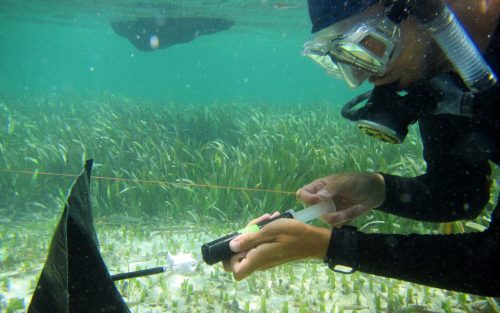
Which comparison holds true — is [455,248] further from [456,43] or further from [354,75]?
[354,75]

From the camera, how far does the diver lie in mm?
1624

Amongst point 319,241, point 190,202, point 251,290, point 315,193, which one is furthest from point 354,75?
point 190,202

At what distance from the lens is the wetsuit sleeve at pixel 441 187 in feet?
8.48

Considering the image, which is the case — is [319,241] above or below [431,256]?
above

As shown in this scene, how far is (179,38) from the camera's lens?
19.2m

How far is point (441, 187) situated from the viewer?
2.65 metres

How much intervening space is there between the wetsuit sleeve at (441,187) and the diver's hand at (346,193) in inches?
5.3

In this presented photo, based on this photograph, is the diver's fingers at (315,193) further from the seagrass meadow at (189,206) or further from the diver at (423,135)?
the seagrass meadow at (189,206)

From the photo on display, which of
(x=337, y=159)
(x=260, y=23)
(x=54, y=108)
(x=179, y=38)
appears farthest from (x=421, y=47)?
(x=260, y=23)

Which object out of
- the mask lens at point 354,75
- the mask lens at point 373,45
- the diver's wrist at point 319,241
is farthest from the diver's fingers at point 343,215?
the mask lens at point 373,45

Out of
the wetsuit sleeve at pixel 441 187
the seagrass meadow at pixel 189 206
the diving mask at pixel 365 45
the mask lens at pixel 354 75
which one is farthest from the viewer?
the seagrass meadow at pixel 189 206

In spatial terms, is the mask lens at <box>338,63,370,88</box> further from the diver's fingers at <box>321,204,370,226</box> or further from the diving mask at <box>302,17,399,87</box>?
the diver's fingers at <box>321,204,370,226</box>

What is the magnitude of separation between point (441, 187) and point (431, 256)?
1.23 metres

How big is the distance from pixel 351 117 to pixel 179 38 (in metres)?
18.6
